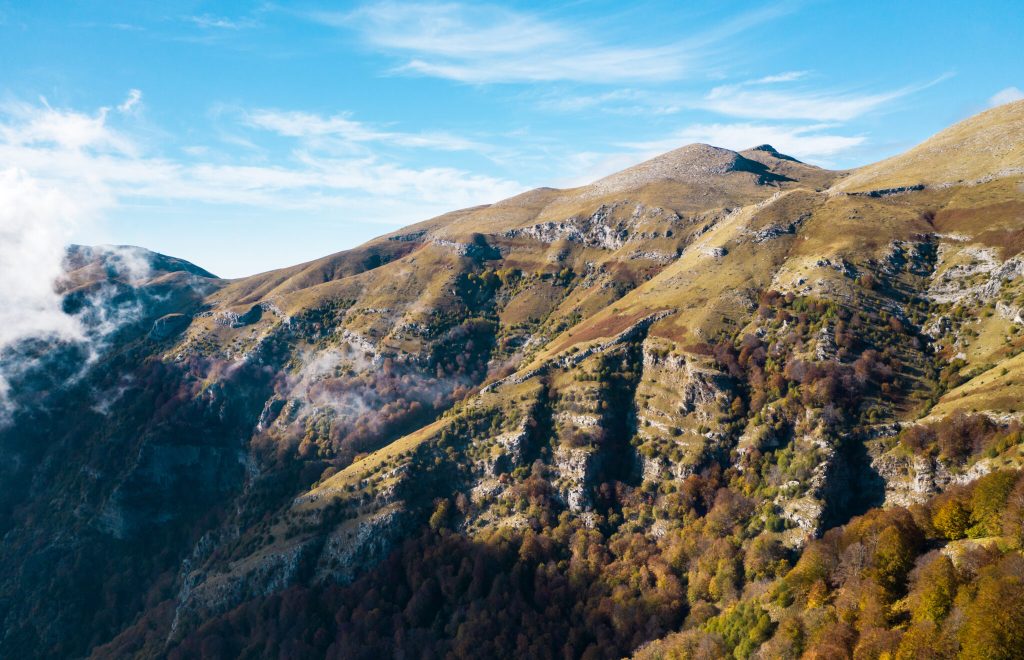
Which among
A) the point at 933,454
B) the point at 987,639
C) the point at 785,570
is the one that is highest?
the point at 933,454

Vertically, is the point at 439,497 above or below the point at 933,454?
below

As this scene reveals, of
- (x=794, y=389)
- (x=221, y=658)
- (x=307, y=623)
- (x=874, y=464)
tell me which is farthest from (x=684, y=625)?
(x=221, y=658)

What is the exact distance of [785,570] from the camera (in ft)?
402

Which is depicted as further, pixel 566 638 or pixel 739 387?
pixel 739 387

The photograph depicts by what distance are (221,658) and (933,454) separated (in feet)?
613

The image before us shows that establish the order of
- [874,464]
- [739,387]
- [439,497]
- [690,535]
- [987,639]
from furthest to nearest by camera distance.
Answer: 1. [439,497]
2. [739,387]
3. [690,535]
4. [874,464]
5. [987,639]

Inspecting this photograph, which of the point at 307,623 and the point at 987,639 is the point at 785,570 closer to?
the point at 987,639

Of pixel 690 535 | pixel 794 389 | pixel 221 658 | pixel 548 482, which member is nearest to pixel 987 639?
pixel 690 535

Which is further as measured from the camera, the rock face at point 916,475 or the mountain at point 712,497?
the rock face at point 916,475

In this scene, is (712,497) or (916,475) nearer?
(916,475)

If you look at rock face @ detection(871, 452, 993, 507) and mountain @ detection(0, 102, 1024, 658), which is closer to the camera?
mountain @ detection(0, 102, 1024, 658)

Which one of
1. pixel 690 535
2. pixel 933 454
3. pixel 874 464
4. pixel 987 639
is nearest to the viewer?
pixel 987 639

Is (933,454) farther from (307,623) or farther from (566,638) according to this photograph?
(307,623)

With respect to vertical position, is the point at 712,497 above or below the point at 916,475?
below
